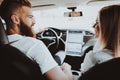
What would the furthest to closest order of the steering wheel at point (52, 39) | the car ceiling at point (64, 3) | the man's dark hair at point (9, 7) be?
the steering wheel at point (52, 39) < the car ceiling at point (64, 3) < the man's dark hair at point (9, 7)

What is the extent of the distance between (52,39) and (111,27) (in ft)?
4.43

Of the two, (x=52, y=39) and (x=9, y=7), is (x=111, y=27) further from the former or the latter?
(x=52, y=39)

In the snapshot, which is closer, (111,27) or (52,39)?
(111,27)

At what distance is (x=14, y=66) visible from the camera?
1.31m

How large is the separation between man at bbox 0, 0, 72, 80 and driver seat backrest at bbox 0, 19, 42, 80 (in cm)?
19

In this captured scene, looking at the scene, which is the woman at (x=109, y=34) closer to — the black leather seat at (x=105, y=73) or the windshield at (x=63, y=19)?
the windshield at (x=63, y=19)

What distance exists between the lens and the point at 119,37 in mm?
1903

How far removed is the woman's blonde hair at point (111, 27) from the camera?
6.20 ft

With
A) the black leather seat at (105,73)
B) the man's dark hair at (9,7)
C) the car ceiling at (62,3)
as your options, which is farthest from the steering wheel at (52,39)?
the black leather seat at (105,73)

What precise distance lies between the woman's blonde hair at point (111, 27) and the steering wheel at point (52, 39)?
1.13 metres

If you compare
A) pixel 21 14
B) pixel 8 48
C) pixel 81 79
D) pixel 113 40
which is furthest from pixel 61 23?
pixel 81 79

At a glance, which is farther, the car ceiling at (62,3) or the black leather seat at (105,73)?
the car ceiling at (62,3)

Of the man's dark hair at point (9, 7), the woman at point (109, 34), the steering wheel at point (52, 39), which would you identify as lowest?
the steering wheel at point (52, 39)

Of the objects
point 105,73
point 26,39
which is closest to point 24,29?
point 26,39
